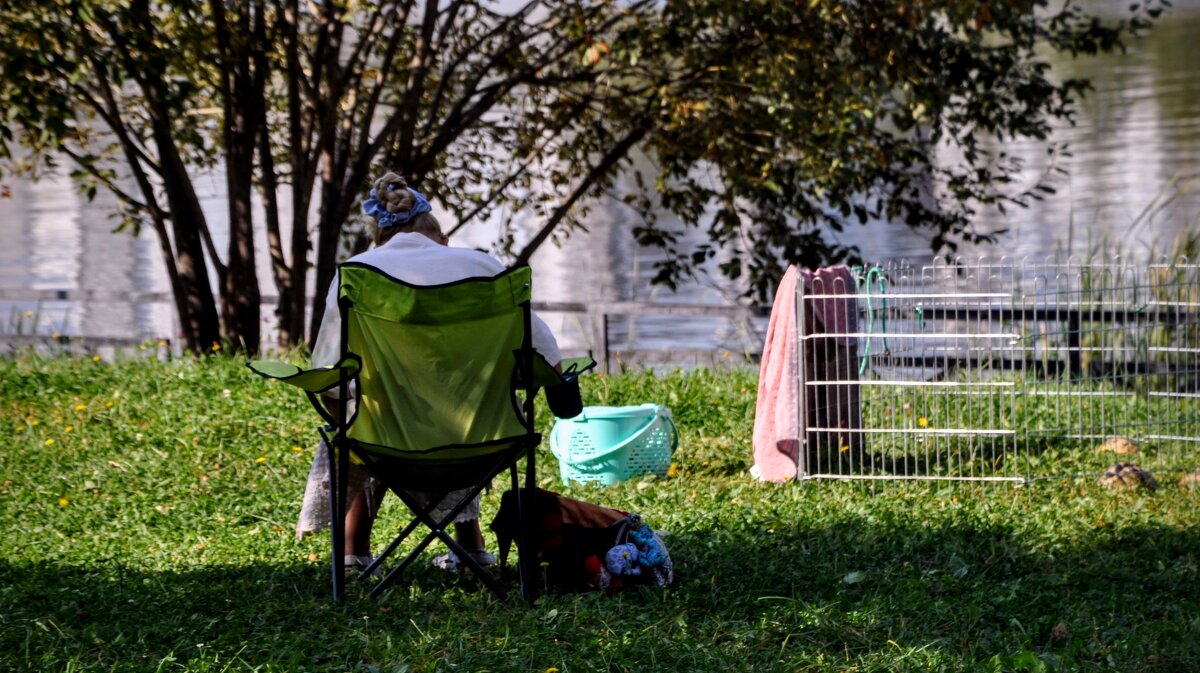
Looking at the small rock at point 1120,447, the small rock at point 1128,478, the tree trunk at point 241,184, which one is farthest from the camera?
the tree trunk at point 241,184

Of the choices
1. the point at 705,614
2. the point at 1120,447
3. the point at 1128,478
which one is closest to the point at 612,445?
the point at 705,614

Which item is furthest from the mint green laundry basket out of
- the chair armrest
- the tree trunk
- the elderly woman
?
the tree trunk

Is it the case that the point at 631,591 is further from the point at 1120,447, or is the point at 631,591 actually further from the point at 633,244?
the point at 633,244

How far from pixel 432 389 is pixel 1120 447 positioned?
13.7ft

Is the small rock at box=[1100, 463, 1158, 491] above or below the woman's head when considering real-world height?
below

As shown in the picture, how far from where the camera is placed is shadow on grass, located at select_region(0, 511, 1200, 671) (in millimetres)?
3547

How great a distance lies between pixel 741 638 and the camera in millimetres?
3709

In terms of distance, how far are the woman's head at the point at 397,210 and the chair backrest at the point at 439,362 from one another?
16.6 inches

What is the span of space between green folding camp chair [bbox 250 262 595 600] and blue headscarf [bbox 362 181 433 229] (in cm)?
40

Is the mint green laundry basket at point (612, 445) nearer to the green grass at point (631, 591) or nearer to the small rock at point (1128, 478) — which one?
the green grass at point (631, 591)

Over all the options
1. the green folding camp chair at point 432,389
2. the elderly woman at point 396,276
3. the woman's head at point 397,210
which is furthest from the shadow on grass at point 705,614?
the woman's head at point 397,210

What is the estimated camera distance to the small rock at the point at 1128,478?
5.94 m

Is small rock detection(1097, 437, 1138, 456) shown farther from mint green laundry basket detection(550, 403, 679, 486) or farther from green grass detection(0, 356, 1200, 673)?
mint green laundry basket detection(550, 403, 679, 486)

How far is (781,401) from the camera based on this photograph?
6.13 m
